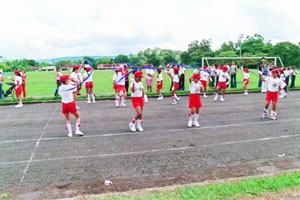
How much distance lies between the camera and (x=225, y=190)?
4.33 m

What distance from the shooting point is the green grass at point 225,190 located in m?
4.16

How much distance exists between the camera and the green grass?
4165mm

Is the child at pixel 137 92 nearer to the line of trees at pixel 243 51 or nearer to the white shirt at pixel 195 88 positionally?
the white shirt at pixel 195 88

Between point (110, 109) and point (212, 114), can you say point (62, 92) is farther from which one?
point (212, 114)

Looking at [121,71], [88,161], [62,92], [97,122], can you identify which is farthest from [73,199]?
[121,71]

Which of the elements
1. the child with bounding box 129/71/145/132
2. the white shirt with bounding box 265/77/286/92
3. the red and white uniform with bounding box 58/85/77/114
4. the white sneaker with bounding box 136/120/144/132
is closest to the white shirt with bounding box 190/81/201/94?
the child with bounding box 129/71/145/132

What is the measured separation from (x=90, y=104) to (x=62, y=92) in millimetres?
6395

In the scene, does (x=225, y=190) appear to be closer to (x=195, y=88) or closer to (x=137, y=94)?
(x=137, y=94)

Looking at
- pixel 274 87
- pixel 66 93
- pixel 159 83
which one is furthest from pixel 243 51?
pixel 66 93

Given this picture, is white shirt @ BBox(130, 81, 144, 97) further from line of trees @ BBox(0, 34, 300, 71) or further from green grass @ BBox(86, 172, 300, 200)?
line of trees @ BBox(0, 34, 300, 71)

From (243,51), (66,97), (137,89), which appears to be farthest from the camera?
(243,51)

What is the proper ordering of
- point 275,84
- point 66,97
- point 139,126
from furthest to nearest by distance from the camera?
1. point 275,84
2. point 139,126
3. point 66,97

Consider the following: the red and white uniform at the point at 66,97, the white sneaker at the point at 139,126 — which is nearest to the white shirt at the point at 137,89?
the white sneaker at the point at 139,126

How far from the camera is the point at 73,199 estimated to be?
13.9 feet
